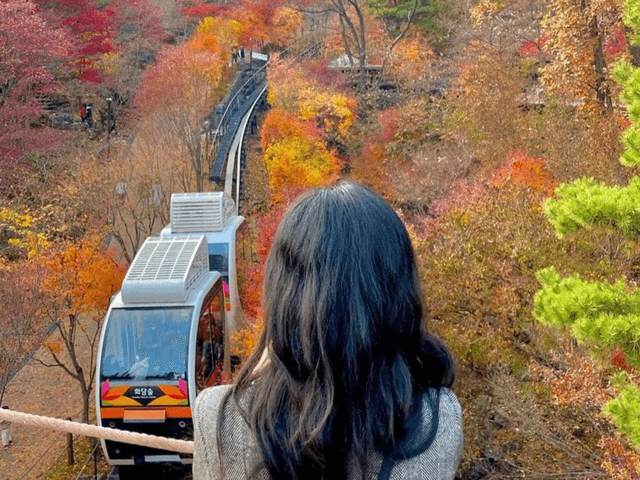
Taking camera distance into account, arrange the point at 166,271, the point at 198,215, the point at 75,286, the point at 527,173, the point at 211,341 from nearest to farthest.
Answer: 1. the point at 166,271
2. the point at 211,341
3. the point at 75,286
4. the point at 527,173
5. the point at 198,215

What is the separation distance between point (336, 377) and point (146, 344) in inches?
391

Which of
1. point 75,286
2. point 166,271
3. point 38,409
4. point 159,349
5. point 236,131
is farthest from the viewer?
point 236,131

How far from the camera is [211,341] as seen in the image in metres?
12.3

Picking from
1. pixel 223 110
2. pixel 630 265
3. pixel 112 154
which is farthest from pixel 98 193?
pixel 223 110

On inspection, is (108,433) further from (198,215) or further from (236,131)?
(236,131)

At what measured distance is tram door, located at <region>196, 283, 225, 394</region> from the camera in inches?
448

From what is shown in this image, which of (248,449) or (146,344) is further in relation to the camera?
(146,344)

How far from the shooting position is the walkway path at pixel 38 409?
44.0 feet

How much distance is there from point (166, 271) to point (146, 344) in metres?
1.39

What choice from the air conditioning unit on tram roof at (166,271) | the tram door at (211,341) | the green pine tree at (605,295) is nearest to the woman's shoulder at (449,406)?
the green pine tree at (605,295)

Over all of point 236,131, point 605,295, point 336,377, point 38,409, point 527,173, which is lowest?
point 38,409

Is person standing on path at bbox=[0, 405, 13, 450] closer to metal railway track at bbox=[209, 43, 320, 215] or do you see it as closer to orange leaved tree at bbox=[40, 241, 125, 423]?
orange leaved tree at bbox=[40, 241, 125, 423]

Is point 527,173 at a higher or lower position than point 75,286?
higher

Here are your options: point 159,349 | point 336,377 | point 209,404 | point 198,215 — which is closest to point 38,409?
point 198,215
